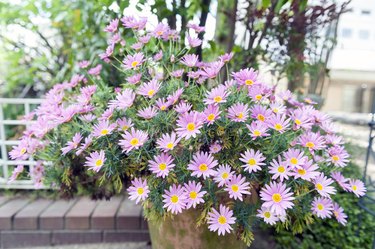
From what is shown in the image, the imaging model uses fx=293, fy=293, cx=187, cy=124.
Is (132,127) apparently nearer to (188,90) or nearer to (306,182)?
(188,90)

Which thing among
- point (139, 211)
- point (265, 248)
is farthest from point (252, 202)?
point (139, 211)

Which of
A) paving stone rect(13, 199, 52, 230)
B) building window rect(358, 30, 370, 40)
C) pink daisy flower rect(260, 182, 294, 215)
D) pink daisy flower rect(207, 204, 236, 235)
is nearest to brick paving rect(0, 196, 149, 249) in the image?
paving stone rect(13, 199, 52, 230)

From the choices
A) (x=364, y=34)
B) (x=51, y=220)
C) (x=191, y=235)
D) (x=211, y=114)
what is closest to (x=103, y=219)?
(x=51, y=220)

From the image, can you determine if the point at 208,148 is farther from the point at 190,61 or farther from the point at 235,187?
the point at 190,61

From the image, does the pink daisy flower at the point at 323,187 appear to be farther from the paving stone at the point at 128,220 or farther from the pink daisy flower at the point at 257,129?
the paving stone at the point at 128,220

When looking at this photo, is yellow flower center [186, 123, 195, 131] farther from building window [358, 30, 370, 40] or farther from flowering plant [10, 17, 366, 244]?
building window [358, 30, 370, 40]

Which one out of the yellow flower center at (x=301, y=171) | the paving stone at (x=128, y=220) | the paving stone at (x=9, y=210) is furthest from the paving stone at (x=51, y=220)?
the yellow flower center at (x=301, y=171)
